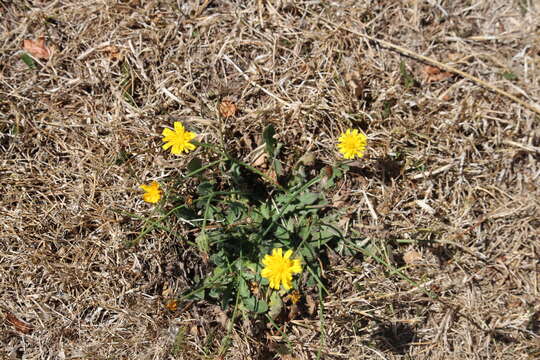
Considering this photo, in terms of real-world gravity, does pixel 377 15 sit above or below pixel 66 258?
above

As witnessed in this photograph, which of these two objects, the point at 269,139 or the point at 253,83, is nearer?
the point at 269,139

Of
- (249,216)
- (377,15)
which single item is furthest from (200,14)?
(249,216)

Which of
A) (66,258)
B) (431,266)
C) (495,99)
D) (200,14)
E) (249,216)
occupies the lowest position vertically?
(66,258)

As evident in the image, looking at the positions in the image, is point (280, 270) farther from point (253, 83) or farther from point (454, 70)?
point (454, 70)

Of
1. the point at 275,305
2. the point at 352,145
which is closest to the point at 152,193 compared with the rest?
the point at 275,305

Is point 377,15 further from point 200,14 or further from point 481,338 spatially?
point 481,338

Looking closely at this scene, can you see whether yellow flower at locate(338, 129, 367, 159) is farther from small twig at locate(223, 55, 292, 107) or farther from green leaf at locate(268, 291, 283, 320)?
green leaf at locate(268, 291, 283, 320)

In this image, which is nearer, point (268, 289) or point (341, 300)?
point (268, 289)
